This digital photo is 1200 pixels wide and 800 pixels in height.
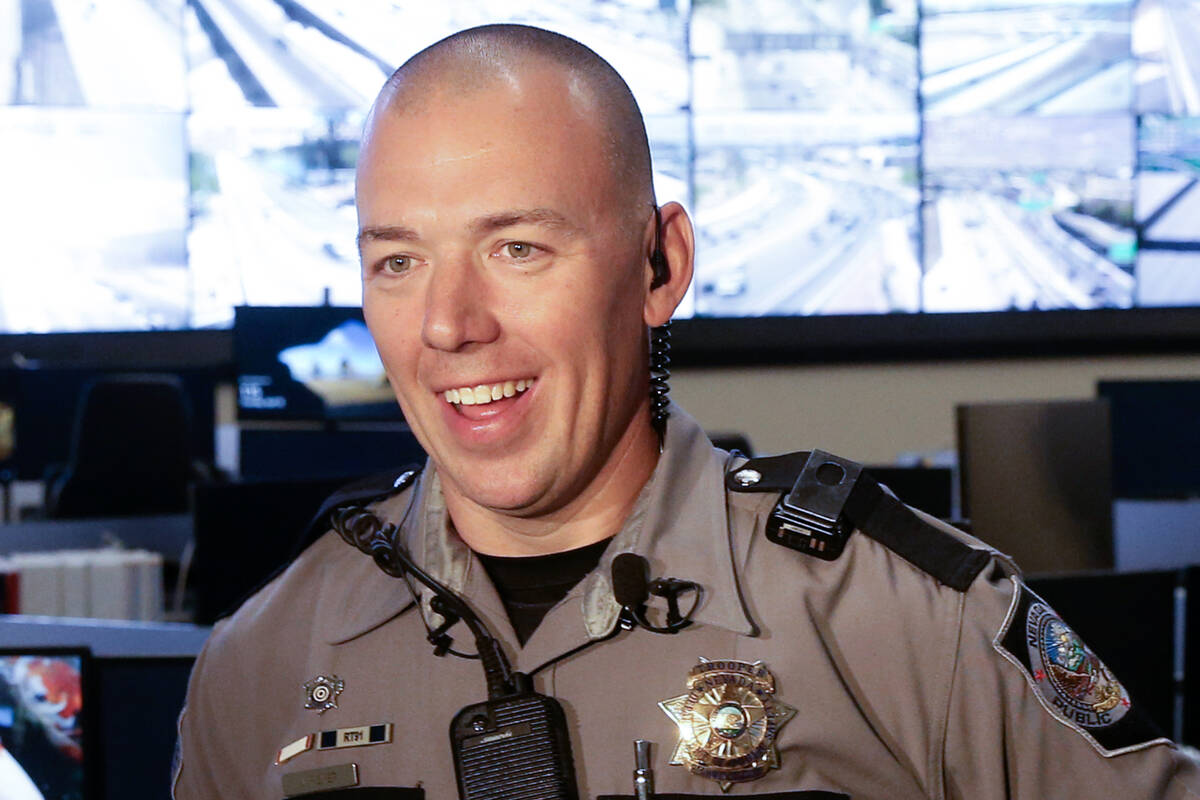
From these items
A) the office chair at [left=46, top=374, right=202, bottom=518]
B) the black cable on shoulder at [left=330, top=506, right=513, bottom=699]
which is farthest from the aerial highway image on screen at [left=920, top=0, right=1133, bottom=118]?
the black cable on shoulder at [left=330, top=506, right=513, bottom=699]

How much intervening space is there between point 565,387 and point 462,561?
21 centimetres

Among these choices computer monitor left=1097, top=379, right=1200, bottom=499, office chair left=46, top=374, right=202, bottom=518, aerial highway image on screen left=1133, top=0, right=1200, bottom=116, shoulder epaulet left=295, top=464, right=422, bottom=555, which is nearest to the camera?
shoulder epaulet left=295, top=464, right=422, bottom=555

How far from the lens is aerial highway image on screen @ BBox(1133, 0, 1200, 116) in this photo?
220 inches

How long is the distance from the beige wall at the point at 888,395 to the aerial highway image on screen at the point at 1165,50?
1.02 meters

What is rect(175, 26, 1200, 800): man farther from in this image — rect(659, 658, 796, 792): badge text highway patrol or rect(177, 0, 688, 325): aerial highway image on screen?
rect(177, 0, 688, 325): aerial highway image on screen

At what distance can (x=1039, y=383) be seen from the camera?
577 centimetres

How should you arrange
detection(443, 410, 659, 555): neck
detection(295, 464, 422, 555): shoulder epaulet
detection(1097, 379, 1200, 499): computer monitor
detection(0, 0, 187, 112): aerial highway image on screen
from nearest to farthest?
detection(443, 410, 659, 555): neck → detection(295, 464, 422, 555): shoulder epaulet → detection(1097, 379, 1200, 499): computer monitor → detection(0, 0, 187, 112): aerial highway image on screen

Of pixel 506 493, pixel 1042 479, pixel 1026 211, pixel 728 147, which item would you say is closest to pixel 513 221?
pixel 506 493

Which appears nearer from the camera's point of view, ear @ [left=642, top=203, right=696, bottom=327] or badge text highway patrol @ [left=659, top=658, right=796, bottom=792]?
badge text highway patrol @ [left=659, top=658, right=796, bottom=792]

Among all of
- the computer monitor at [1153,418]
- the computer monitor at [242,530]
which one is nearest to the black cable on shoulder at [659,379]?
the computer monitor at [242,530]

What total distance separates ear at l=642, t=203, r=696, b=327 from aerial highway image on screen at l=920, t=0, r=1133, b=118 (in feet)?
14.5

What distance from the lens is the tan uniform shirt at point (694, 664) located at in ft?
3.91

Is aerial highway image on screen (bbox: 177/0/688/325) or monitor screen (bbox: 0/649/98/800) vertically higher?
aerial highway image on screen (bbox: 177/0/688/325)

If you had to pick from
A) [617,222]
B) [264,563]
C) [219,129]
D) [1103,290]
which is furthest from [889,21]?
[617,222]
